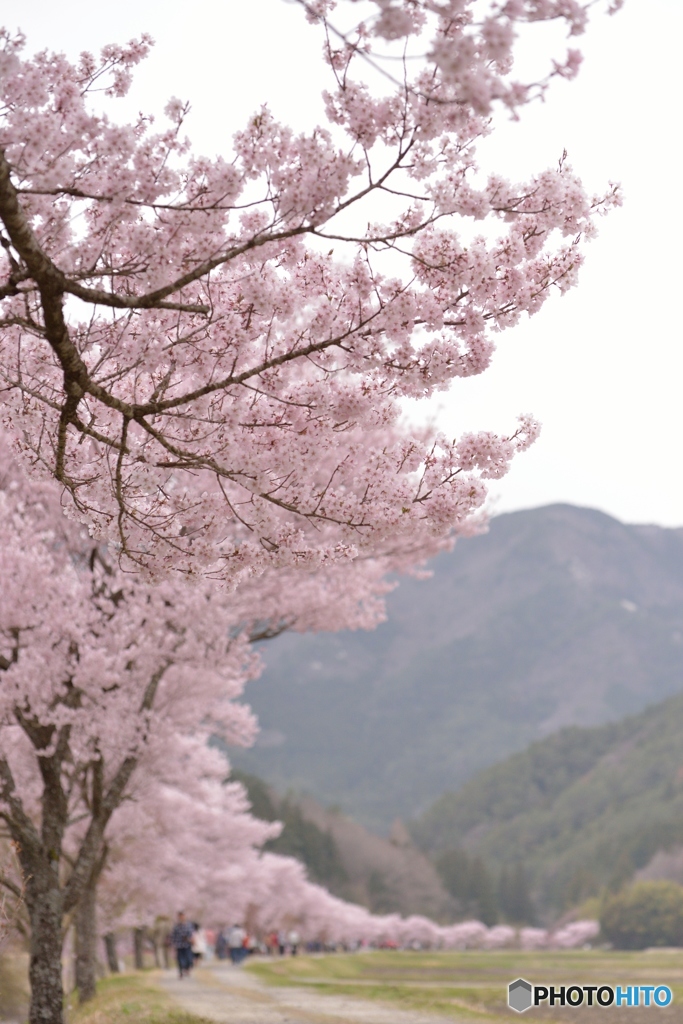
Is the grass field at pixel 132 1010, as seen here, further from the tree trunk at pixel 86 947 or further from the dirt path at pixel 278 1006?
the dirt path at pixel 278 1006

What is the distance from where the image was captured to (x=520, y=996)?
18.1 meters

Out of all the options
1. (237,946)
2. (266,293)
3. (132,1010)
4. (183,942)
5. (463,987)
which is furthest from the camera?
(237,946)

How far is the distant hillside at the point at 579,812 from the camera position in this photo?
11850 cm

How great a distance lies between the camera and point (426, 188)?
6.79 metres

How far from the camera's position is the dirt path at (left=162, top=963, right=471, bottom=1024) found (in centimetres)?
1424

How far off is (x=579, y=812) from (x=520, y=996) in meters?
151

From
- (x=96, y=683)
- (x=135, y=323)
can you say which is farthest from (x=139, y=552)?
(x=96, y=683)

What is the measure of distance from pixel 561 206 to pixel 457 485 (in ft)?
A: 7.45

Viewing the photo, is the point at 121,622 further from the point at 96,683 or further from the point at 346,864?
the point at 346,864

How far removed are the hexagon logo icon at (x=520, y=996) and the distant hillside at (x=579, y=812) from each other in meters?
92.8

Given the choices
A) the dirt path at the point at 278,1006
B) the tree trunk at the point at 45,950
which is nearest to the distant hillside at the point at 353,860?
the dirt path at the point at 278,1006

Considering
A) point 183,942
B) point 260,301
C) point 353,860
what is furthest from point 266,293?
point 353,860

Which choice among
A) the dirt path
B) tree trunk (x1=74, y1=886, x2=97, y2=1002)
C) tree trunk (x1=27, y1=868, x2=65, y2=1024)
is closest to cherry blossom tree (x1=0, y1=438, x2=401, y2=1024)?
tree trunk (x1=27, y1=868, x2=65, y2=1024)

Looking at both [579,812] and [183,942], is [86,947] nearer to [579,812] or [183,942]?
[183,942]
